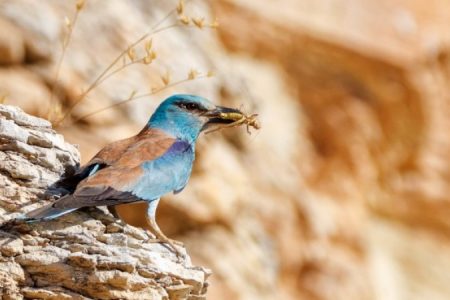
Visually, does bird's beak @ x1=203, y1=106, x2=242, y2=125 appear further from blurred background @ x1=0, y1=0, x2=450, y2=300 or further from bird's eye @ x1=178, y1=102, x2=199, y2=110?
blurred background @ x1=0, y1=0, x2=450, y2=300

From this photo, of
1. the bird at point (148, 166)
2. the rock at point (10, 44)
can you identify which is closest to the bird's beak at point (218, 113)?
the bird at point (148, 166)

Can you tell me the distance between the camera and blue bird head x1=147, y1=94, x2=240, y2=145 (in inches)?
164

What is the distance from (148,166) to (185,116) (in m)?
0.45

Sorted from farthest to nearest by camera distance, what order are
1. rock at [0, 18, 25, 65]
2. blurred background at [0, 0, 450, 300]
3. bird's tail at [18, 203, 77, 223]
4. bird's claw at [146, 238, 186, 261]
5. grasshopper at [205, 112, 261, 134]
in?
blurred background at [0, 0, 450, 300], rock at [0, 18, 25, 65], grasshopper at [205, 112, 261, 134], bird's claw at [146, 238, 186, 261], bird's tail at [18, 203, 77, 223]

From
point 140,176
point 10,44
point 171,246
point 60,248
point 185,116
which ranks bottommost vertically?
point 60,248

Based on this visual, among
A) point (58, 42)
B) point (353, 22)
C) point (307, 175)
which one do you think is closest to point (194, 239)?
point (58, 42)

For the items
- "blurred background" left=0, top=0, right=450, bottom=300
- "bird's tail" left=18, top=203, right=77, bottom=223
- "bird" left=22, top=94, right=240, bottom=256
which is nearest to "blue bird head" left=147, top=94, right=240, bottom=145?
"bird" left=22, top=94, right=240, bottom=256

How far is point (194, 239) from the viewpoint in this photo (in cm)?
740

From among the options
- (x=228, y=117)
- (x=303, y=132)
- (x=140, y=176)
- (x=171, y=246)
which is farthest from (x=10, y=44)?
(x=303, y=132)

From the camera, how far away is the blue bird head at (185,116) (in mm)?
4164

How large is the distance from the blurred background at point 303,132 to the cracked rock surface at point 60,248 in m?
3.19

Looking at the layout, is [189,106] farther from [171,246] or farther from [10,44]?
[10,44]

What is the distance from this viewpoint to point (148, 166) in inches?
150

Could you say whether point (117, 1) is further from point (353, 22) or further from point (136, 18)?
point (353, 22)
